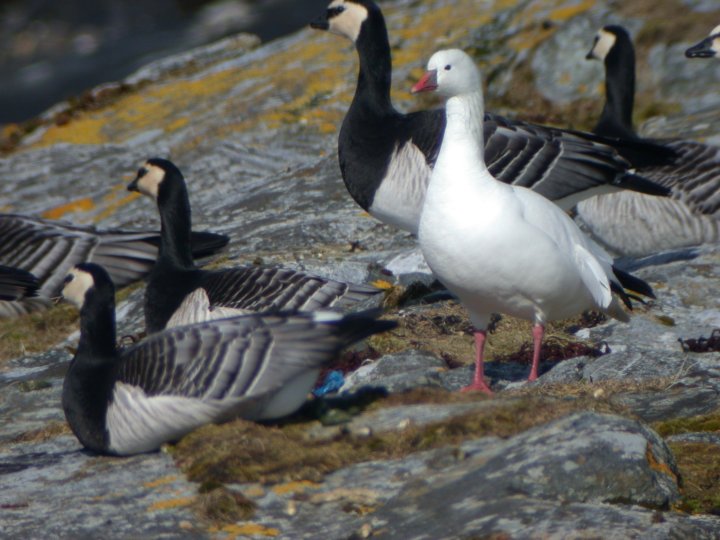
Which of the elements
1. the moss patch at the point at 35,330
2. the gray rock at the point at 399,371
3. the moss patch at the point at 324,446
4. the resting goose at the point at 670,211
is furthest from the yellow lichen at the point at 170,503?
the resting goose at the point at 670,211

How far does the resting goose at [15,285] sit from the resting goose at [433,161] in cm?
259

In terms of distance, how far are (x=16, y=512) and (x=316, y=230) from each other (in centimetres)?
637

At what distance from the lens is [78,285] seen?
7332 mm

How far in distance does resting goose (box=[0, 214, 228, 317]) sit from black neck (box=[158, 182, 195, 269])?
78.9 inches

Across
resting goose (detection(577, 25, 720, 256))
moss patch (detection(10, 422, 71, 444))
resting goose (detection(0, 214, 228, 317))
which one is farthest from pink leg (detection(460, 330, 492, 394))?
resting goose (detection(0, 214, 228, 317))

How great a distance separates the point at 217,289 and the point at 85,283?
1.14 m

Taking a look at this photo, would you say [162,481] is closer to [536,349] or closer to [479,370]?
[479,370]

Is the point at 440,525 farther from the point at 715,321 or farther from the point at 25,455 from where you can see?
the point at 715,321

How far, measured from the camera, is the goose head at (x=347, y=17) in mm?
11039

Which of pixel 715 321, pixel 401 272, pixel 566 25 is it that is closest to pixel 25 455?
pixel 401 272

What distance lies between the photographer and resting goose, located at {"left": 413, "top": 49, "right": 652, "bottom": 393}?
23.2ft

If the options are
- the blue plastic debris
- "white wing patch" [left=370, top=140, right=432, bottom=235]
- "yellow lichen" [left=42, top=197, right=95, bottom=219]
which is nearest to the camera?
the blue plastic debris

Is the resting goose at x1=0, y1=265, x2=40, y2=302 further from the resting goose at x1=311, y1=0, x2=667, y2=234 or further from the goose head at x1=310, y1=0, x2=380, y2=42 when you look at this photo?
the goose head at x1=310, y1=0, x2=380, y2=42

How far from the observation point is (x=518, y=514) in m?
4.64
